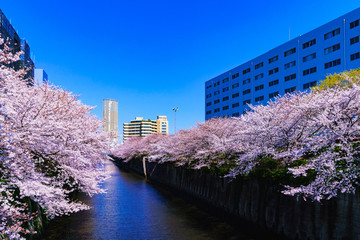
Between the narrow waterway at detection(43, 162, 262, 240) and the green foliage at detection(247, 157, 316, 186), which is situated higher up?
the green foliage at detection(247, 157, 316, 186)

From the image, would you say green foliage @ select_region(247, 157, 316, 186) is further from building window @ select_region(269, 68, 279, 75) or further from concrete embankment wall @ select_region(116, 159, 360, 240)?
building window @ select_region(269, 68, 279, 75)

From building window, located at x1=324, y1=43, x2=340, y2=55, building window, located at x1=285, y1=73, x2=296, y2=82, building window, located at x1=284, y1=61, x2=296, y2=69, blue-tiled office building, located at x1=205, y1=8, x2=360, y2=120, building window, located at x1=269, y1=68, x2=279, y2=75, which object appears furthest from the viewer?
building window, located at x1=269, y1=68, x2=279, y2=75

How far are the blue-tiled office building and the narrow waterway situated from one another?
30.3 metres

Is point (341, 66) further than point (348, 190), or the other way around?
point (341, 66)

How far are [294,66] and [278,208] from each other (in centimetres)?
5389

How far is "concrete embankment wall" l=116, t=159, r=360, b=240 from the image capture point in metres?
14.0

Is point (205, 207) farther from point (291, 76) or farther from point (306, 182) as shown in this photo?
point (291, 76)

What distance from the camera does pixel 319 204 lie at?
15.4 meters

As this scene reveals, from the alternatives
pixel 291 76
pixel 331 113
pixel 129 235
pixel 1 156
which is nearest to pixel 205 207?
pixel 129 235

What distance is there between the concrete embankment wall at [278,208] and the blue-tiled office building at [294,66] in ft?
87.2

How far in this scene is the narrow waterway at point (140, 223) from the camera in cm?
1973

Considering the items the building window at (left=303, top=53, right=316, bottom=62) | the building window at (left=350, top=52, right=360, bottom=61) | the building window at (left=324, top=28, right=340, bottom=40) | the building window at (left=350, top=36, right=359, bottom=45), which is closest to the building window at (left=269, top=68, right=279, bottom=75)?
the building window at (left=303, top=53, right=316, bottom=62)

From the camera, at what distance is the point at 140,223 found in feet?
75.0

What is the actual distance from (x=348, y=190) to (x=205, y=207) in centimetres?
1829
